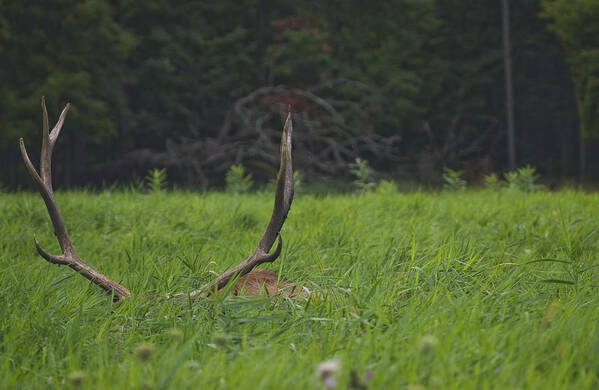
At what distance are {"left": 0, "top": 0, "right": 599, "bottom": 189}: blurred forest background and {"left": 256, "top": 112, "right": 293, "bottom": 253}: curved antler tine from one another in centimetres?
874

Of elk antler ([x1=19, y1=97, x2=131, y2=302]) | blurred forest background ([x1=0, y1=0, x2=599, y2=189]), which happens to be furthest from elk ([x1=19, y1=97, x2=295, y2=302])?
blurred forest background ([x1=0, y1=0, x2=599, y2=189])

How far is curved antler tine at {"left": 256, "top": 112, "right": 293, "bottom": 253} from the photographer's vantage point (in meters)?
2.28

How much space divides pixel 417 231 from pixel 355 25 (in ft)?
61.9

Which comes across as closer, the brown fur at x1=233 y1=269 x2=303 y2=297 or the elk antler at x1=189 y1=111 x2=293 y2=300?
the elk antler at x1=189 y1=111 x2=293 y2=300

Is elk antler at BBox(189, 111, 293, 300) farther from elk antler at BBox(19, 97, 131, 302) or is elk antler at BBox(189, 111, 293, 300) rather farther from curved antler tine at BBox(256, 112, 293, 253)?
elk antler at BBox(19, 97, 131, 302)

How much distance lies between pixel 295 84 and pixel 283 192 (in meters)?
17.6

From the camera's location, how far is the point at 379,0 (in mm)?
22188

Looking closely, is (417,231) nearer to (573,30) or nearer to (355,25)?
(573,30)

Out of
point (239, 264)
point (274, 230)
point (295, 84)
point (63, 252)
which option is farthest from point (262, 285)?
point (295, 84)

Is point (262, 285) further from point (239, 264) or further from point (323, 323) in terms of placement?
point (323, 323)

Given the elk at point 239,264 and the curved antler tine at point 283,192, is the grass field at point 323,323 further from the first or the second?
the curved antler tine at point 283,192

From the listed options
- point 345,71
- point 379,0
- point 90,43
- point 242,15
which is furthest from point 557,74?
point 90,43

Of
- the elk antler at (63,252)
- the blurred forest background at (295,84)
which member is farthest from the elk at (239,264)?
the blurred forest background at (295,84)

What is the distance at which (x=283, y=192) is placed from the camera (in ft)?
7.75
